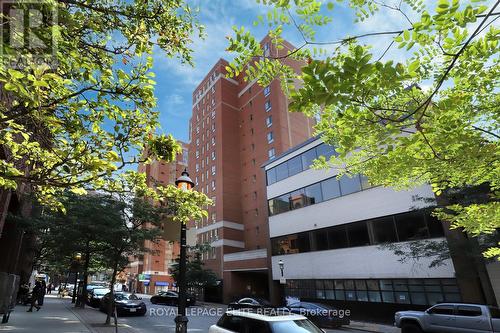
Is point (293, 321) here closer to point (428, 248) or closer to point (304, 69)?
point (304, 69)

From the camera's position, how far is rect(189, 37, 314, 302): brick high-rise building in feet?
146

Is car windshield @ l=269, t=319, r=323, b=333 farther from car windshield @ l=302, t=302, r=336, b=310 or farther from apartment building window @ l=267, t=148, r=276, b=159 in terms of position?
apartment building window @ l=267, t=148, r=276, b=159

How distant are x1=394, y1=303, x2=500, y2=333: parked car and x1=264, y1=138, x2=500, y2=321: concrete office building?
441 cm

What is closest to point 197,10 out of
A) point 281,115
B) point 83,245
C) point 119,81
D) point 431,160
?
point 119,81

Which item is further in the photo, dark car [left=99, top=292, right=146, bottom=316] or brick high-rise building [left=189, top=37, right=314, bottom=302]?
brick high-rise building [left=189, top=37, right=314, bottom=302]

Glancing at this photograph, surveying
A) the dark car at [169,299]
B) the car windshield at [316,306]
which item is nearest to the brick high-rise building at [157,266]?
the dark car at [169,299]

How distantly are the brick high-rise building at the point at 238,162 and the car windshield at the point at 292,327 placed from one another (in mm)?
31622

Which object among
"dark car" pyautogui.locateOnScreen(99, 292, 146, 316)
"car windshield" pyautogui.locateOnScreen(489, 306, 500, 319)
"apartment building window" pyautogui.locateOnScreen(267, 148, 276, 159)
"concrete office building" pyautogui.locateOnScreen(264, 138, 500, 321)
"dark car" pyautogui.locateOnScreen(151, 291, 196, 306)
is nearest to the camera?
"car windshield" pyautogui.locateOnScreen(489, 306, 500, 319)

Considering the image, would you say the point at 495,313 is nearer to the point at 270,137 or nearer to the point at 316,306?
the point at 316,306

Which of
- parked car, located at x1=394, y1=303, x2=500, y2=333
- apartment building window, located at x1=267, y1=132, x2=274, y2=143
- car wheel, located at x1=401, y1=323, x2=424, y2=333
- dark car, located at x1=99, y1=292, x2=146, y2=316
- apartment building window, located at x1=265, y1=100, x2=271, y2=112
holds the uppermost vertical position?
apartment building window, located at x1=265, y1=100, x2=271, y2=112

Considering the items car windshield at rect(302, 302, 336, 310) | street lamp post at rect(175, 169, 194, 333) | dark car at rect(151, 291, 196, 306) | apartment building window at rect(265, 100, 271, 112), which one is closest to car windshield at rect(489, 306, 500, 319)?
car windshield at rect(302, 302, 336, 310)

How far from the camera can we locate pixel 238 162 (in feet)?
188

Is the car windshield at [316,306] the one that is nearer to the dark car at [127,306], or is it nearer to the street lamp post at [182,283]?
the dark car at [127,306]

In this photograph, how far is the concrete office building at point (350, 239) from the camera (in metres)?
20.1
